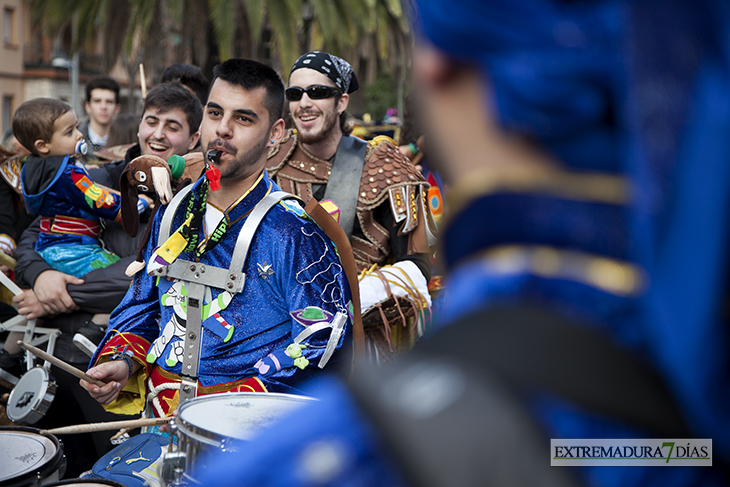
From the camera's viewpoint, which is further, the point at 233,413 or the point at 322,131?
the point at 322,131

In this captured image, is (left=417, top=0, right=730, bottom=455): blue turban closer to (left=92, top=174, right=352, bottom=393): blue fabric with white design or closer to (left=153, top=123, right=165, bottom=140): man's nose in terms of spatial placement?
(left=92, top=174, right=352, bottom=393): blue fabric with white design

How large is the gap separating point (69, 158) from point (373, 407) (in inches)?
169

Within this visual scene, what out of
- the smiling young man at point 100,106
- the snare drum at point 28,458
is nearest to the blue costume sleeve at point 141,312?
the snare drum at point 28,458

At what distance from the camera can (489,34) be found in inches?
27.4

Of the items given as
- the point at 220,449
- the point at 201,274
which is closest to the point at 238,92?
the point at 201,274

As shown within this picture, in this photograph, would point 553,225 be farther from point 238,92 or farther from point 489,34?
point 238,92

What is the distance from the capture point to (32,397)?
11.6ft

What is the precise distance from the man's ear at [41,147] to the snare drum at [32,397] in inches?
59.4

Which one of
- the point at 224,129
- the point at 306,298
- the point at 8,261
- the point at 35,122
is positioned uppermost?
the point at 35,122

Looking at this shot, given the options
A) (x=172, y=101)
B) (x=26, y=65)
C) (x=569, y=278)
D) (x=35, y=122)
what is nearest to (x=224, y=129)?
(x=172, y=101)

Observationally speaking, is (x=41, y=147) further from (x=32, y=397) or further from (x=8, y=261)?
(x=32, y=397)

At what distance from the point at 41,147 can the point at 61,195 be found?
43 cm

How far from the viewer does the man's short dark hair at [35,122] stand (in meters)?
4.34

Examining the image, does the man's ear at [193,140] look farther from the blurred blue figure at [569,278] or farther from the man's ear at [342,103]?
the blurred blue figure at [569,278]
